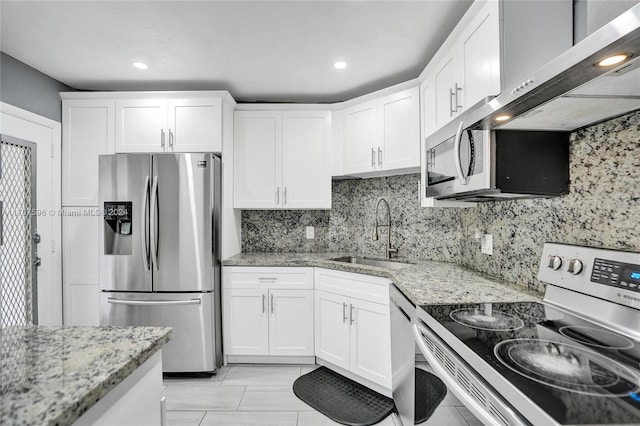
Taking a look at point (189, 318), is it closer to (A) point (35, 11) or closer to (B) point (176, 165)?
(B) point (176, 165)

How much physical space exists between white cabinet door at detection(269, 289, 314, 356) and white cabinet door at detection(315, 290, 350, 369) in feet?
0.25

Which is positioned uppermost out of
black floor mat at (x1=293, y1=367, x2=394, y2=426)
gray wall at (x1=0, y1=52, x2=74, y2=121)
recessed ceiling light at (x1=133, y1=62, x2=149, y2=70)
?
recessed ceiling light at (x1=133, y1=62, x2=149, y2=70)

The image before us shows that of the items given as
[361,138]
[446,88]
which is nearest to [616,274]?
[446,88]

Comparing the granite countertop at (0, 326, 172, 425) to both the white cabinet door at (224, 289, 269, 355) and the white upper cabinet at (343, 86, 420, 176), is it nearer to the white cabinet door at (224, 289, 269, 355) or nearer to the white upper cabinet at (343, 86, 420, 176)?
the white cabinet door at (224, 289, 269, 355)

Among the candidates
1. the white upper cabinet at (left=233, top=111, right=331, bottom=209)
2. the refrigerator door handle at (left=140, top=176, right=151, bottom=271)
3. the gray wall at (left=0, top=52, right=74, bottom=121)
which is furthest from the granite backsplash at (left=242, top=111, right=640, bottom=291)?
the gray wall at (left=0, top=52, right=74, bottom=121)

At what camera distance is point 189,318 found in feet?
8.75

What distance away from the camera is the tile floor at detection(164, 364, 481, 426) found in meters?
2.12

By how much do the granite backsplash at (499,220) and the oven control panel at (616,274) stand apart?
0.10m

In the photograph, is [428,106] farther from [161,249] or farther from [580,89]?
[161,249]

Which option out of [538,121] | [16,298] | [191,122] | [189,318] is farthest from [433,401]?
[16,298]

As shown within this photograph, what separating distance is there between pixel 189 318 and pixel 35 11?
2181 mm

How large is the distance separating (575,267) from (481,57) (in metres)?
1.02

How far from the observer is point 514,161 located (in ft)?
4.79

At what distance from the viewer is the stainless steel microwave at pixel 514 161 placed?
4.75ft
